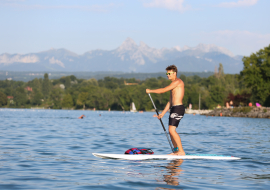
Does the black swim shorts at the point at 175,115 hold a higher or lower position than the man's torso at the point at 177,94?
lower

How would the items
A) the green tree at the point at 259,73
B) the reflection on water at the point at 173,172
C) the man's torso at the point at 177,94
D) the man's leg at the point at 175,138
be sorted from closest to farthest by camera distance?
the reflection on water at the point at 173,172 < the man's leg at the point at 175,138 < the man's torso at the point at 177,94 < the green tree at the point at 259,73

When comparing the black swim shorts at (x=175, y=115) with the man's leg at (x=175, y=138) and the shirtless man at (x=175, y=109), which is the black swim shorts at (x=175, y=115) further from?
the man's leg at (x=175, y=138)

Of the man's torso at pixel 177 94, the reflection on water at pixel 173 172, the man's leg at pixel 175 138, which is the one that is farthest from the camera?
the man's torso at pixel 177 94

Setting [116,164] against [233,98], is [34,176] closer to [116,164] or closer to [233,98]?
[116,164]

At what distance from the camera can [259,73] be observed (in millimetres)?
87750

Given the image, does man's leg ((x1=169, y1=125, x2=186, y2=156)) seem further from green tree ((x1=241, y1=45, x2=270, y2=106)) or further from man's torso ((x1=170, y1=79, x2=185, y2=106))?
green tree ((x1=241, y1=45, x2=270, y2=106))

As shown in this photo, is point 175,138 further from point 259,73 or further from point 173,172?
point 259,73

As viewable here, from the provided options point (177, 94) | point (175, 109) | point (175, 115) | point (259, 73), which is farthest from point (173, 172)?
point (259, 73)

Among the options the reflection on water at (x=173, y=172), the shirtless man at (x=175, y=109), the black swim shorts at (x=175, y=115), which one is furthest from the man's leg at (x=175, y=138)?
the reflection on water at (x=173, y=172)

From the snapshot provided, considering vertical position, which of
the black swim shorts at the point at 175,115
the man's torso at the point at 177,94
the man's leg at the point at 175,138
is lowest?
the man's leg at the point at 175,138

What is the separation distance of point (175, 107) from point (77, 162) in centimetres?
397

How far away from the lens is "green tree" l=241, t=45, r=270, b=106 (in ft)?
283

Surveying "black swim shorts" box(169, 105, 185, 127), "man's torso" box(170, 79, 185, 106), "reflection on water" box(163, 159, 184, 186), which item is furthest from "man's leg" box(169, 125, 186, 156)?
"man's torso" box(170, 79, 185, 106)

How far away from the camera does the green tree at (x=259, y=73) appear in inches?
3391
